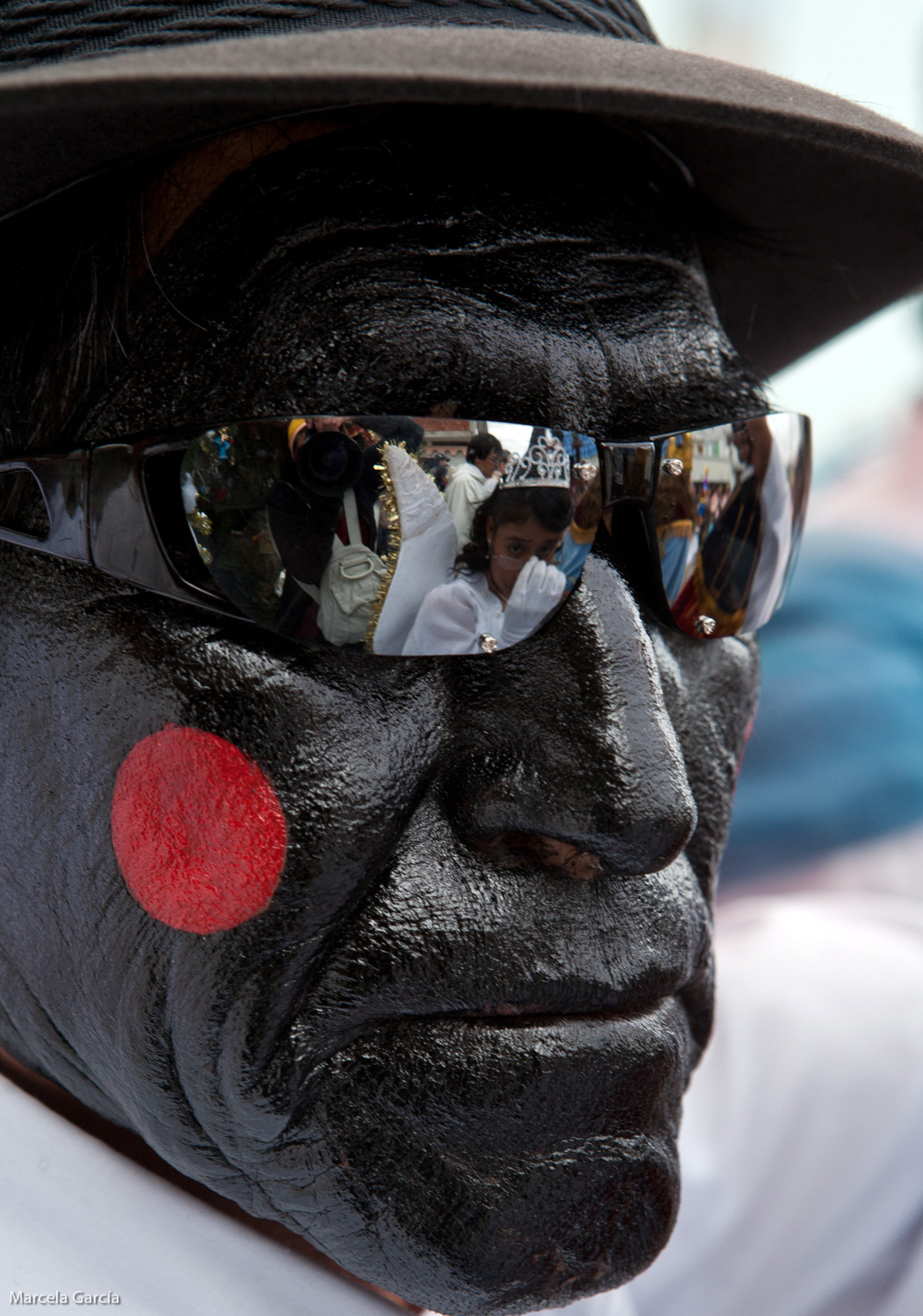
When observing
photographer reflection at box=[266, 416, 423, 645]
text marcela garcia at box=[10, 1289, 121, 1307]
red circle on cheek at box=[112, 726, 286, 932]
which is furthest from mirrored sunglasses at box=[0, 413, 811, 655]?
text marcela garcia at box=[10, 1289, 121, 1307]

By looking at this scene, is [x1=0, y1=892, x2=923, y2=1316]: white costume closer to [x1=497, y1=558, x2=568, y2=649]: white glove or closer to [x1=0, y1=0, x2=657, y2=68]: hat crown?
[x1=497, y1=558, x2=568, y2=649]: white glove

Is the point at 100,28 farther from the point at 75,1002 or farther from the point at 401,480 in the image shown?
the point at 75,1002

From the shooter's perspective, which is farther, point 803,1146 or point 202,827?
point 803,1146

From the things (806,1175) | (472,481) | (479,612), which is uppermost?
(472,481)

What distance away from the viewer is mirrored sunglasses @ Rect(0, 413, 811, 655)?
88 centimetres

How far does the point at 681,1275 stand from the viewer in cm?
174

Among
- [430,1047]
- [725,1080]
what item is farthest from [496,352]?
[725,1080]

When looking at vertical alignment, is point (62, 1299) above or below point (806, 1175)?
above

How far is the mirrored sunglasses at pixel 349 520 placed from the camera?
88 cm

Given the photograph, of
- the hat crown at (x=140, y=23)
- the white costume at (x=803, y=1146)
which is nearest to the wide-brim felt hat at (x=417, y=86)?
the hat crown at (x=140, y=23)

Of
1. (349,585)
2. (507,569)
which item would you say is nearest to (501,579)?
(507,569)

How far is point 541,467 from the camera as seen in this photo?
0.92 meters

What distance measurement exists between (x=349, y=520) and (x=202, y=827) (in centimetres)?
28

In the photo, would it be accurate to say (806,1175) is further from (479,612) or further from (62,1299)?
(479,612)
